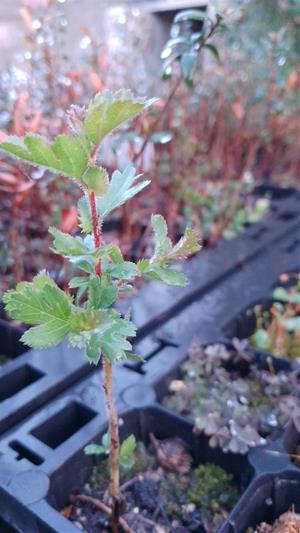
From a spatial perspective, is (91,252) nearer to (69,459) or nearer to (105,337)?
(105,337)

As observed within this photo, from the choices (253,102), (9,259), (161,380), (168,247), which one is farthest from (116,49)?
(168,247)

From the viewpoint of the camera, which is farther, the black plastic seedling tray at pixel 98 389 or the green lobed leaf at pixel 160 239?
the black plastic seedling tray at pixel 98 389

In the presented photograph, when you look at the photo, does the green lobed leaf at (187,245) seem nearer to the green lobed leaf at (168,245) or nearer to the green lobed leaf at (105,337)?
the green lobed leaf at (168,245)

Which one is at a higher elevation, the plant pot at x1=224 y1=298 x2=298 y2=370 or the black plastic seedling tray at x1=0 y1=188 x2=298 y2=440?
the black plastic seedling tray at x1=0 y1=188 x2=298 y2=440

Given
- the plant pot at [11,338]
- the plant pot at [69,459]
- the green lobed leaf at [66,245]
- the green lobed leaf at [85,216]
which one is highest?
the green lobed leaf at [85,216]

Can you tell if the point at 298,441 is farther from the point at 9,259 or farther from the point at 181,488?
the point at 9,259

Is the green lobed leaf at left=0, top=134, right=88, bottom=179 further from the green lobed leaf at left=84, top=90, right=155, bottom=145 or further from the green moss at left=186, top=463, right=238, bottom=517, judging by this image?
the green moss at left=186, top=463, right=238, bottom=517

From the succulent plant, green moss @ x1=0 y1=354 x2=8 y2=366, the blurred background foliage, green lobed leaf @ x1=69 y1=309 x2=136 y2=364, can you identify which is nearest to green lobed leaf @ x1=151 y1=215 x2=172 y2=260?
green lobed leaf @ x1=69 y1=309 x2=136 y2=364

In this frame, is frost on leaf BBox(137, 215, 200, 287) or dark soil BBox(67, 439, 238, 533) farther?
dark soil BBox(67, 439, 238, 533)

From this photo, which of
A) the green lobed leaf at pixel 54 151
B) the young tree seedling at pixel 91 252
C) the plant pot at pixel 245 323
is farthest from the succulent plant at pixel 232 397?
the green lobed leaf at pixel 54 151
